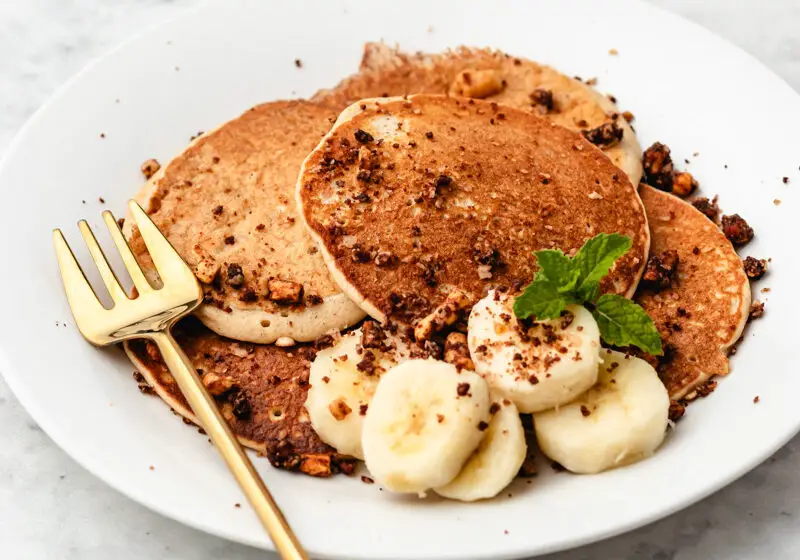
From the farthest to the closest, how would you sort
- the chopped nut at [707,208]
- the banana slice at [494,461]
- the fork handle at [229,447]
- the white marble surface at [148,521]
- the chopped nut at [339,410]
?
the chopped nut at [707,208] → the white marble surface at [148,521] → the chopped nut at [339,410] → the banana slice at [494,461] → the fork handle at [229,447]

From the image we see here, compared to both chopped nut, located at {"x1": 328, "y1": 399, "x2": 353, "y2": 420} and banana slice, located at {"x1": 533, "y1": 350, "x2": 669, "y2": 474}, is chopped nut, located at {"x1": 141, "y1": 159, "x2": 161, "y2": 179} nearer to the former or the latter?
chopped nut, located at {"x1": 328, "y1": 399, "x2": 353, "y2": 420}

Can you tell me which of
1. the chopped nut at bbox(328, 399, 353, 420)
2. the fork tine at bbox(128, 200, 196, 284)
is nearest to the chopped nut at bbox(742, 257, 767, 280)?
the chopped nut at bbox(328, 399, 353, 420)

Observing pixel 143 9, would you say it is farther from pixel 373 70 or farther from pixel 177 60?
pixel 373 70

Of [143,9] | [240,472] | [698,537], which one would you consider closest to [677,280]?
[698,537]

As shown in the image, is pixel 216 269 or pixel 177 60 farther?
pixel 177 60

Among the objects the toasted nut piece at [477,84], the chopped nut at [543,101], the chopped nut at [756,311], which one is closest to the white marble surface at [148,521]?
the chopped nut at [756,311]

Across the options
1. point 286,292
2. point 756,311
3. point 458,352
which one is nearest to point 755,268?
point 756,311

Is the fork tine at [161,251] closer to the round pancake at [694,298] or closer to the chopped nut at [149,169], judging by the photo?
the chopped nut at [149,169]
